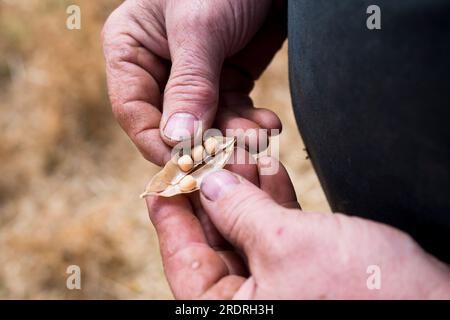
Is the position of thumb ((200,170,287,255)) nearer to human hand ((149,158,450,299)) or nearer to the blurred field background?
human hand ((149,158,450,299))

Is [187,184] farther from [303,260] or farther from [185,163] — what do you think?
[303,260]

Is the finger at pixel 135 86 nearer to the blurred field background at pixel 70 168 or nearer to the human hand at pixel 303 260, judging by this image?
the human hand at pixel 303 260

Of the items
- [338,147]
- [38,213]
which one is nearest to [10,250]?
[38,213]

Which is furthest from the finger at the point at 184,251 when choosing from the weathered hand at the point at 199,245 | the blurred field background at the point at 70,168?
the blurred field background at the point at 70,168

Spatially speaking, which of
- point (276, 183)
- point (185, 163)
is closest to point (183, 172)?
point (185, 163)

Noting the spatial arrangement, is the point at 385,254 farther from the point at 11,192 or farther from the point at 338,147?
the point at 11,192
